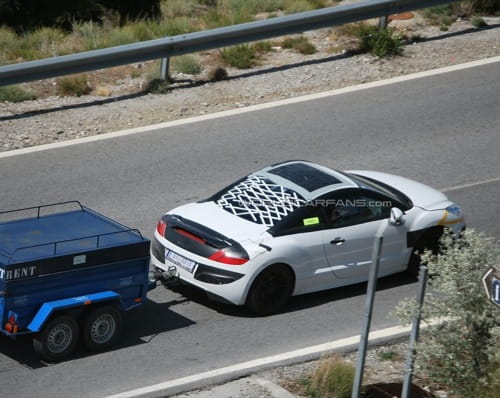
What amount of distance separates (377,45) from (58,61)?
599cm

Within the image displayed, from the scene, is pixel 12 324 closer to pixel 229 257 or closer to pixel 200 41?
pixel 229 257

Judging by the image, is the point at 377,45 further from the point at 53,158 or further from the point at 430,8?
the point at 53,158

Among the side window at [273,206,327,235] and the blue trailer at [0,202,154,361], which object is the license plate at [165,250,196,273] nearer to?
the blue trailer at [0,202,154,361]

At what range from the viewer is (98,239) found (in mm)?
10875

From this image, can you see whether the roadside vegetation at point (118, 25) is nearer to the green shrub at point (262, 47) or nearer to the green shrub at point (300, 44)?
the green shrub at point (262, 47)

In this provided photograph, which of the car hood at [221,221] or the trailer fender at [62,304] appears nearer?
the trailer fender at [62,304]

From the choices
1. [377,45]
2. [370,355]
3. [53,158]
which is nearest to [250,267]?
[370,355]

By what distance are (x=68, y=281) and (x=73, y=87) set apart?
8401 millimetres

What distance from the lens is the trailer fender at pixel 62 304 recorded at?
33.9 feet

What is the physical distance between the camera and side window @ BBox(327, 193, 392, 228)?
40.4ft

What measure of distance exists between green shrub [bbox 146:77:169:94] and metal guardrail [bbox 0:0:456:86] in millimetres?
409

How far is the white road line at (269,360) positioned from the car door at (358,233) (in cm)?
98

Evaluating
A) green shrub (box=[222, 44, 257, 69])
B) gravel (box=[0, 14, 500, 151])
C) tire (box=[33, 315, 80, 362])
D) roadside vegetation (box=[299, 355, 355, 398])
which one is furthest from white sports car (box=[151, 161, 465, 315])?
green shrub (box=[222, 44, 257, 69])

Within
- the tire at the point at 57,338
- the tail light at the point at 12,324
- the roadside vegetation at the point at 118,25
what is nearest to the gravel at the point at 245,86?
the roadside vegetation at the point at 118,25
